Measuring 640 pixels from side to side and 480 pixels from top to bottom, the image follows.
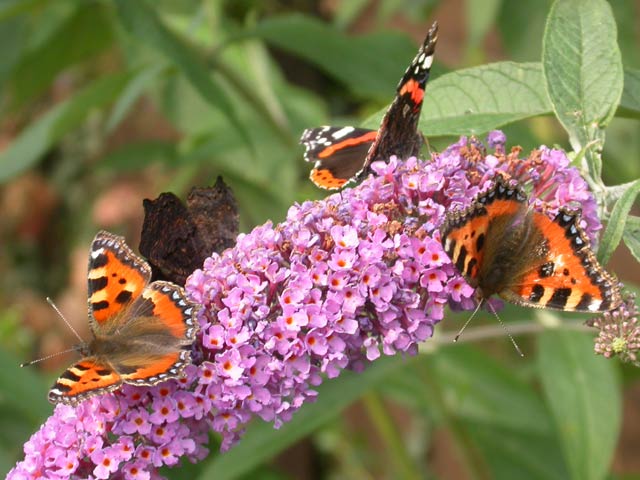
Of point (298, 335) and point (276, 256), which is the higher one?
point (276, 256)

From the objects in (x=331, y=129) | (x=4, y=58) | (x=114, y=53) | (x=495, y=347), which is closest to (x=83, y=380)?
(x=331, y=129)

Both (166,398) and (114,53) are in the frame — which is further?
(114,53)

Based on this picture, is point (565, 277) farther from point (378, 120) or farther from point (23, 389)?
point (23, 389)

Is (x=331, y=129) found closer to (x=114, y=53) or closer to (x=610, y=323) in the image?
(x=610, y=323)

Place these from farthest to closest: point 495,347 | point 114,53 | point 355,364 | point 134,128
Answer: point 134,128
point 114,53
point 495,347
point 355,364

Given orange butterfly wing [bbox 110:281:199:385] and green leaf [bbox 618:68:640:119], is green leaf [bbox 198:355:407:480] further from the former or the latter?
green leaf [bbox 618:68:640:119]

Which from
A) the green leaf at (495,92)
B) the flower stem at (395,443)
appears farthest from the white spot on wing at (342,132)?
the flower stem at (395,443)
